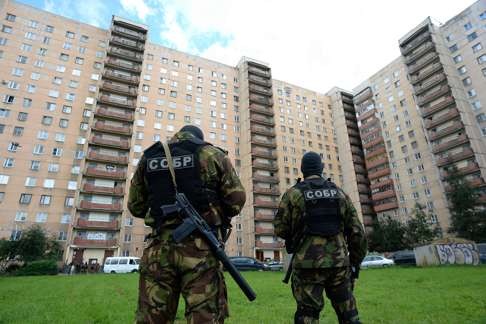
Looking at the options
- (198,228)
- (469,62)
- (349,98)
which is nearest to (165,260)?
(198,228)

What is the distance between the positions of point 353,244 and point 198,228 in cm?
231

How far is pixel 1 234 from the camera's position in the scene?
34.5 meters

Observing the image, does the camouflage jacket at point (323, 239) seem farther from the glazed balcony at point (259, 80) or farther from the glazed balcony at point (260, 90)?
the glazed balcony at point (259, 80)

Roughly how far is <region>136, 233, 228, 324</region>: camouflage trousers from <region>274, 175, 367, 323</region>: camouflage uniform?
1.22 meters

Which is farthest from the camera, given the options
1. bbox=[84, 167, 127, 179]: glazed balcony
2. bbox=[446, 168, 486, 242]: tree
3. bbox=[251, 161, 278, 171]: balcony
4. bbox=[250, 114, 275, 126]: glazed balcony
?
bbox=[250, 114, 275, 126]: glazed balcony

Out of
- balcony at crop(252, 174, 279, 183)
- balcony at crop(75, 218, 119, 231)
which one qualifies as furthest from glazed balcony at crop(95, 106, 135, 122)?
balcony at crop(252, 174, 279, 183)

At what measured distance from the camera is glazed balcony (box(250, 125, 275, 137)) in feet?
185

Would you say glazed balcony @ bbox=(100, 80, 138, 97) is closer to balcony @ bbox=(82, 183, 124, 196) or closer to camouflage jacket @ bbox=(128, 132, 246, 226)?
balcony @ bbox=(82, 183, 124, 196)

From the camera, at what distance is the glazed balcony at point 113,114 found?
4469cm

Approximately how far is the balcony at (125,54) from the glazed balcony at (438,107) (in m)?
54.5

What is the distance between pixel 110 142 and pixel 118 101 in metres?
8.16

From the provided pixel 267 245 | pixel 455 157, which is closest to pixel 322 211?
pixel 267 245

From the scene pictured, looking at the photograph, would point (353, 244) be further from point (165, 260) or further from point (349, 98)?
point (349, 98)

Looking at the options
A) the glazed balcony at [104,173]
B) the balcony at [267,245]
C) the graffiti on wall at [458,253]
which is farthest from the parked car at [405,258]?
the glazed balcony at [104,173]
